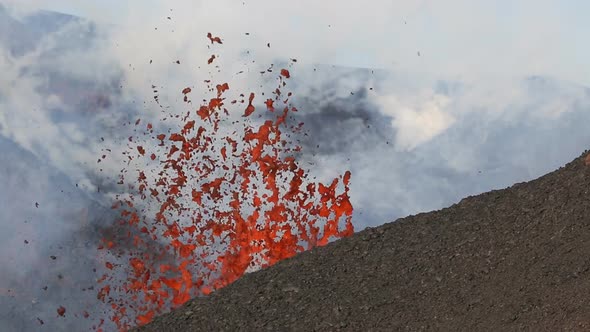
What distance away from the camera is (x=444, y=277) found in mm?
10711

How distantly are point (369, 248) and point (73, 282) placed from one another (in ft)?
140

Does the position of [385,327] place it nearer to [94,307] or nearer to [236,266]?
[236,266]

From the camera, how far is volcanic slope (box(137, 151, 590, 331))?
974 cm

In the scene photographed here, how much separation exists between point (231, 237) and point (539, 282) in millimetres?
7735

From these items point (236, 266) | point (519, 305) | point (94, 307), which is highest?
point (94, 307)

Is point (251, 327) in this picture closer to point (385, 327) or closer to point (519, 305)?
point (385, 327)

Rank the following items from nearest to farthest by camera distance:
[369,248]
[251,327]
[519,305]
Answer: [519,305] < [251,327] < [369,248]

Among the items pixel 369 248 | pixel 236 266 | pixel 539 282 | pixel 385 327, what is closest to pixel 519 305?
pixel 539 282

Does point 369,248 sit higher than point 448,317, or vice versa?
point 369,248

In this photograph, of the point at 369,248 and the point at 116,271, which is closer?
the point at 369,248

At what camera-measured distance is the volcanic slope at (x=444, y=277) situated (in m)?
9.74

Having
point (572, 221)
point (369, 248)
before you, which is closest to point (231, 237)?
point (369, 248)

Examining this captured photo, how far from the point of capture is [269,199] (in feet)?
54.8

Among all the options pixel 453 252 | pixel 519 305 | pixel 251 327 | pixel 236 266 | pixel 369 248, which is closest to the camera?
pixel 519 305
